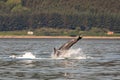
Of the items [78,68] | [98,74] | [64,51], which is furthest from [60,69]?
[64,51]

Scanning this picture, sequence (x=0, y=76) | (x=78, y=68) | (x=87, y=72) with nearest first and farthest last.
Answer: (x=0, y=76), (x=87, y=72), (x=78, y=68)

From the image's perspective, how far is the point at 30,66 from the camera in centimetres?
5062

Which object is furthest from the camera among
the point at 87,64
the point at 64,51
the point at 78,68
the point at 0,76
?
the point at 64,51

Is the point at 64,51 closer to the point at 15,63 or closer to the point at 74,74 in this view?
the point at 15,63

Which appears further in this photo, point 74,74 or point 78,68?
point 78,68

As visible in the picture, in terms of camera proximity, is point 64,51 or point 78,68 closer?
point 78,68

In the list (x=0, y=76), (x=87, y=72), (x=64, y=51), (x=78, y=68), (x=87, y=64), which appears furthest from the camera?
(x=64, y=51)

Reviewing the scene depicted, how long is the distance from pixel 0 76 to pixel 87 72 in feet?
19.8

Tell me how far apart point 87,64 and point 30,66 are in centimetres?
471

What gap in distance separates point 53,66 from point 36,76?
837cm

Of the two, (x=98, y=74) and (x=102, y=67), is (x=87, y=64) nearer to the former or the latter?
(x=102, y=67)

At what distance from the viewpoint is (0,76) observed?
139ft

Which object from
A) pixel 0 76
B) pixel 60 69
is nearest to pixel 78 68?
pixel 60 69

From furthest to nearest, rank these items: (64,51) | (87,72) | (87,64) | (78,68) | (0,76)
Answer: (64,51) < (87,64) < (78,68) < (87,72) < (0,76)
